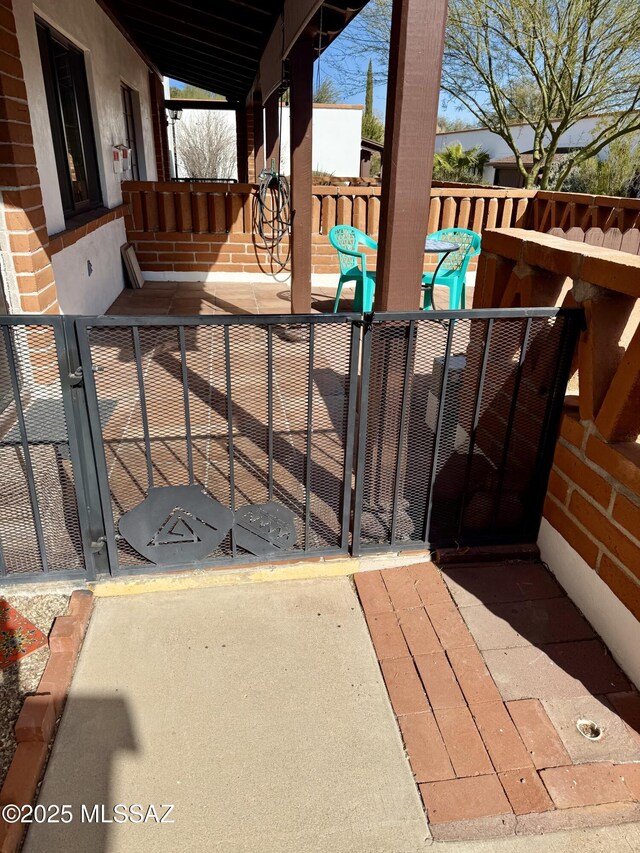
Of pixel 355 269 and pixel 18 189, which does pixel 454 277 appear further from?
pixel 18 189

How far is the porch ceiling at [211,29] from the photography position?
15.8 ft

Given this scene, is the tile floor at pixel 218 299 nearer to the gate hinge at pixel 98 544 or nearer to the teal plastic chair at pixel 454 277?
the teal plastic chair at pixel 454 277

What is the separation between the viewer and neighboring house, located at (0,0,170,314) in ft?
10.6

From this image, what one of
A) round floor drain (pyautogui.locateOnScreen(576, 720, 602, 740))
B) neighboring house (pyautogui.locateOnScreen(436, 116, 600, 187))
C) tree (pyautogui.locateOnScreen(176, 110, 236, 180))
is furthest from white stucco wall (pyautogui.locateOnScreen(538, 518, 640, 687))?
tree (pyautogui.locateOnScreen(176, 110, 236, 180))

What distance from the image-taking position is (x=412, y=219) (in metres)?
2.16

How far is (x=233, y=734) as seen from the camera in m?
1.72

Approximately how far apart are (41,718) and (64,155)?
14.5 ft

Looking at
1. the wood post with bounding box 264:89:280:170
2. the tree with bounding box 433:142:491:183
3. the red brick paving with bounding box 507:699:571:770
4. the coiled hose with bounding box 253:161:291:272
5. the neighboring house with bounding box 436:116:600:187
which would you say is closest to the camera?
the red brick paving with bounding box 507:699:571:770

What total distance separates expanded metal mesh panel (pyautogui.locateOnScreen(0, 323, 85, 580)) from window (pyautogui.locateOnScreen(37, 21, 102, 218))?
2657 millimetres

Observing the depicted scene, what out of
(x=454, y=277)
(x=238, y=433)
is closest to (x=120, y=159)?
(x=454, y=277)

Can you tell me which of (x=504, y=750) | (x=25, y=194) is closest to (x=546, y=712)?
(x=504, y=750)

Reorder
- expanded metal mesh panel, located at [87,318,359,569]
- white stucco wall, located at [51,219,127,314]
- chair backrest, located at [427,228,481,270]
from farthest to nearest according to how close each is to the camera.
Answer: chair backrest, located at [427,228,481,270]
white stucco wall, located at [51,219,127,314]
expanded metal mesh panel, located at [87,318,359,569]

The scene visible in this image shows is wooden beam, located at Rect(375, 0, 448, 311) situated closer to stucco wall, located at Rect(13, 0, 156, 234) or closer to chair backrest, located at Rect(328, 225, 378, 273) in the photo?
stucco wall, located at Rect(13, 0, 156, 234)

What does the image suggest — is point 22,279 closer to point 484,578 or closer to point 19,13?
point 19,13
